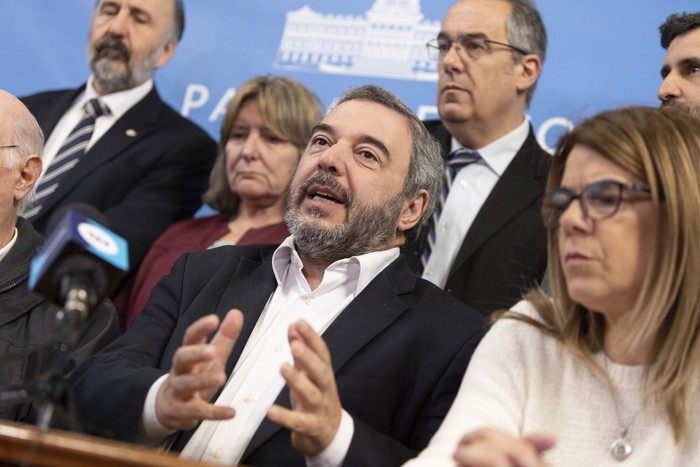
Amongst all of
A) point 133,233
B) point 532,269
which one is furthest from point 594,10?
point 133,233

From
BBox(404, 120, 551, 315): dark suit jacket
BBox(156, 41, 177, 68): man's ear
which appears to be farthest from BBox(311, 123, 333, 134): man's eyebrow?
BBox(156, 41, 177, 68): man's ear

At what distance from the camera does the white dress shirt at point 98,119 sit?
4.00 m

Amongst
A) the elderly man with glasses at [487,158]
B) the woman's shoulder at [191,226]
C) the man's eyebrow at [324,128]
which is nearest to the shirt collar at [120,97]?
the woman's shoulder at [191,226]

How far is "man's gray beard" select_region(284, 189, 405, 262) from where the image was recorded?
258 centimetres

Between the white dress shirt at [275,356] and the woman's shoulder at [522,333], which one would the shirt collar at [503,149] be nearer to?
the white dress shirt at [275,356]

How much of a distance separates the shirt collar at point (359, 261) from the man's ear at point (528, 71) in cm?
126

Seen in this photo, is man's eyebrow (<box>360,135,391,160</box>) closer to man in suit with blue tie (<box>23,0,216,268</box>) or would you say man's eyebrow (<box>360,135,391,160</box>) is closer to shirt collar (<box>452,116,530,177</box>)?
shirt collar (<box>452,116,530,177</box>)

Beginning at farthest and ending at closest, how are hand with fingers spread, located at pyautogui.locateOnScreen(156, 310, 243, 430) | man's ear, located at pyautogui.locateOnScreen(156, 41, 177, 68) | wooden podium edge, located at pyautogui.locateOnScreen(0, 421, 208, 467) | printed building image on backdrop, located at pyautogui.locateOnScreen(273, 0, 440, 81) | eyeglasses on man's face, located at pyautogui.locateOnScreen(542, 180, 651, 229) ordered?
man's ear, located at pyautogui.locateOnScreen(156, 41, 177, 68)
printed building image on backdrop, located at pyautogui.locateOnScreen(273, 0, 440, 81)
hand with fingers spread, located at pyautogui.locateOnScreen(156, 310, 243, 430)
eyeglasses on man's face, located at pyautogui.locateOnScreen(542, 180, 651, 229)
wooden podium edge, located at pyautogui.locateOnScreen(0, 421, 208, 467)

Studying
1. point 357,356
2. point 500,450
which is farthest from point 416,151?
point 500,450

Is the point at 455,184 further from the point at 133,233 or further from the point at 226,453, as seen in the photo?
the point at 226,453

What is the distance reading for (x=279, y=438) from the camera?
7.21 feet

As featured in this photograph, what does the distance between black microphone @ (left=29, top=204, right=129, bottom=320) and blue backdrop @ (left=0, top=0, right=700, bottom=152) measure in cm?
201

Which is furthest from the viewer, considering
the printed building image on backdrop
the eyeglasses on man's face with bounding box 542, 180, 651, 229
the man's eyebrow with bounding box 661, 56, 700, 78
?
the printed building image on backdrop

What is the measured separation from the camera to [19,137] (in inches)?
116
